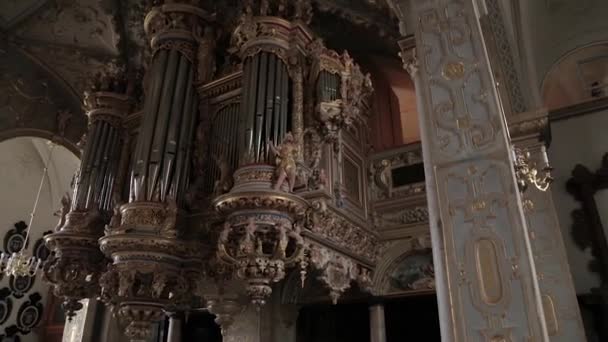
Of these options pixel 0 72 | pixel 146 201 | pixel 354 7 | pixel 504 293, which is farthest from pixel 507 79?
pixel 0 72

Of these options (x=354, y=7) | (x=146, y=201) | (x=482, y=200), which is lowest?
(x=482, y=200)

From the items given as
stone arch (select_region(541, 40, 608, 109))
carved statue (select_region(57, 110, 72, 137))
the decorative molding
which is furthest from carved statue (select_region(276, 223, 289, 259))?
carved statue (select_region(57, 110, 72, 137))

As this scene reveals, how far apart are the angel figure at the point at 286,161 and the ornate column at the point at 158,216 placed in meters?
1.39

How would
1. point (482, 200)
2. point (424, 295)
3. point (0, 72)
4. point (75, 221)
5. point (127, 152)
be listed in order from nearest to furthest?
1. point (482, 200)
2. point (424, 295)
3. point (75, 221)
4. point (127, 152)
5. point (0, 72)

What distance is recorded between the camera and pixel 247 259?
476 cm

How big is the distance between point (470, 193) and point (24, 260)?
30.1ft

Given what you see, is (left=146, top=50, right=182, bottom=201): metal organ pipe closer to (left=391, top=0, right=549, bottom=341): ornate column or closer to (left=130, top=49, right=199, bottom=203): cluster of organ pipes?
(left=130, top=49, right=199, bottom=203): cluster of organ pipes

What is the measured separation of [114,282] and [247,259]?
1.79 m

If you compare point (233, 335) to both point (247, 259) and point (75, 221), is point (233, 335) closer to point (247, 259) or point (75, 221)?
point (247, 259)

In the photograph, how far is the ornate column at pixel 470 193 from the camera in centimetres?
223

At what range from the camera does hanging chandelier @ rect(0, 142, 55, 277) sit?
8648 millimetres

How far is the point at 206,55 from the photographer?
6828mm

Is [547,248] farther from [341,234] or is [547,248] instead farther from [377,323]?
[377,323]

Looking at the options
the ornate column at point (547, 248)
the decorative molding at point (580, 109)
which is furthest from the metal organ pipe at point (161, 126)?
the decorative molding at point (580, 109)
